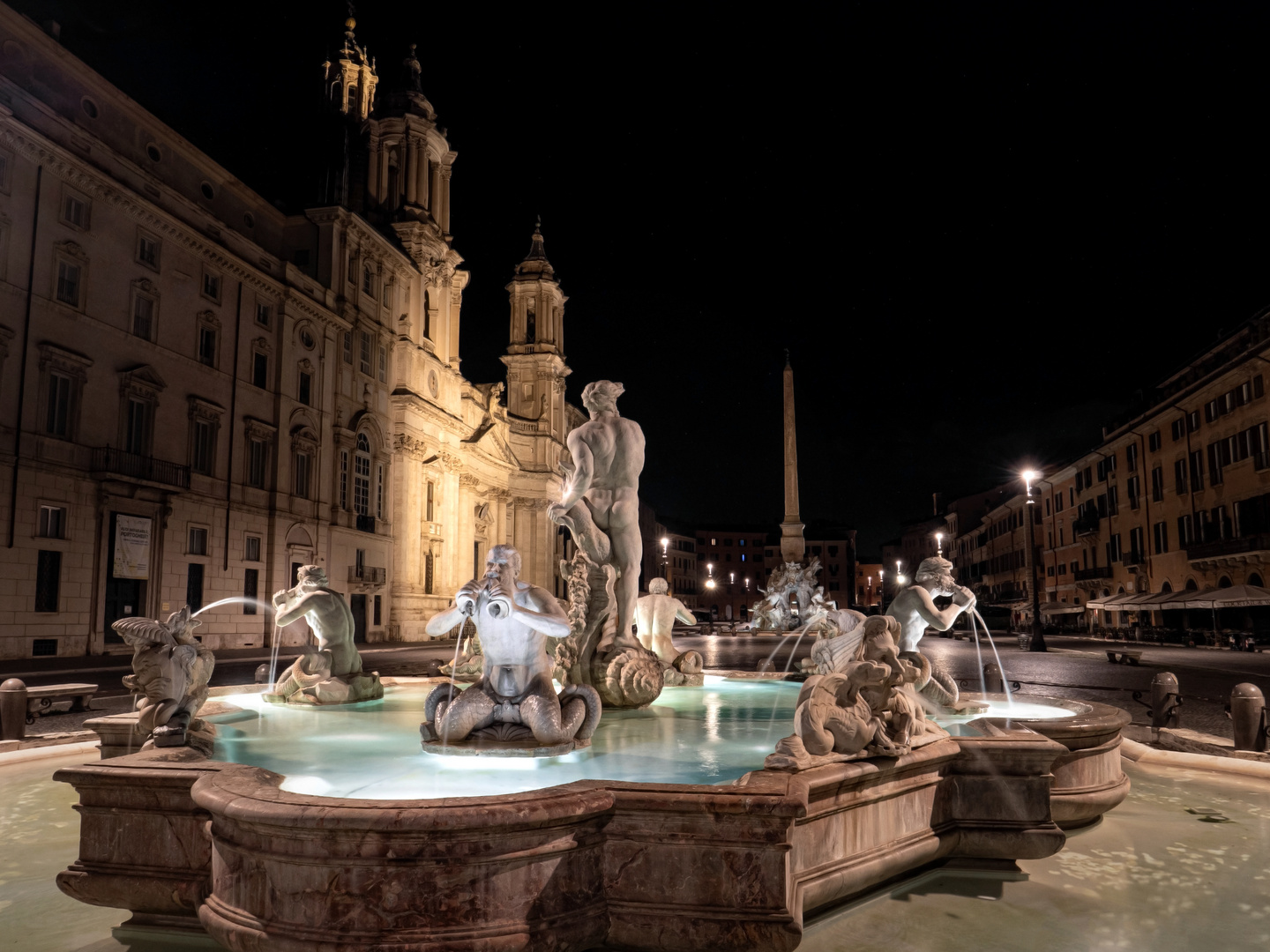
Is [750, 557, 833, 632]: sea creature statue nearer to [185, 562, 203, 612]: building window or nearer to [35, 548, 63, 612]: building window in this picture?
[185, 562, 203, 612]: building window

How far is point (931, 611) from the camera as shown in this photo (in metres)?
7.20

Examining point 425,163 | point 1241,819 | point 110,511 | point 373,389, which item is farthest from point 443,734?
point 425,163

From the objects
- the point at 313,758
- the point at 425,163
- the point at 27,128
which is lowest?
the point at 313,758

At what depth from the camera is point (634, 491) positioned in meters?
8.41

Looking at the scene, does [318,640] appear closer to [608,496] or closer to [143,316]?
[608,496]

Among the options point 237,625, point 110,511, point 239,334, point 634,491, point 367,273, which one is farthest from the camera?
point 367,273

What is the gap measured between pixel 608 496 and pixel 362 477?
35.1 meters

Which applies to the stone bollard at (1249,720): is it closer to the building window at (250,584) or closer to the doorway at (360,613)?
the building window at (250,584)

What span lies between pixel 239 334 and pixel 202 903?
105 feet

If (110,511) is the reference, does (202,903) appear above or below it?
below

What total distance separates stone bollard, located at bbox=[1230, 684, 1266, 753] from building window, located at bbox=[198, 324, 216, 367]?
30.5 metres

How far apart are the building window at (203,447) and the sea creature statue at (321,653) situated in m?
24.1

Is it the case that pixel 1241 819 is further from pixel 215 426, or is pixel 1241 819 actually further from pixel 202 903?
pixel 215 426

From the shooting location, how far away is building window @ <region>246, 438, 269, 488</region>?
1305 inches
